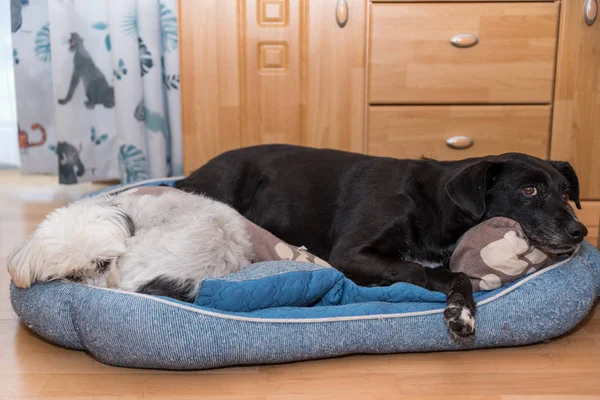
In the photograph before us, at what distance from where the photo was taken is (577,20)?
9.91 ft

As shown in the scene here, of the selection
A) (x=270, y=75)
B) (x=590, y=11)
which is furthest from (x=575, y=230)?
(x=270, y=75)

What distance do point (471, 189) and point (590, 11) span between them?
63.1 inches

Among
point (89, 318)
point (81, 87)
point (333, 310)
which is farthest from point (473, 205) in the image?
point (81, 87)

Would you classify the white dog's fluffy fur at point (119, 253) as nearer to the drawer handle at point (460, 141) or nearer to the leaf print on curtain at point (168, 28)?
the drawer handle at point (460, 141)

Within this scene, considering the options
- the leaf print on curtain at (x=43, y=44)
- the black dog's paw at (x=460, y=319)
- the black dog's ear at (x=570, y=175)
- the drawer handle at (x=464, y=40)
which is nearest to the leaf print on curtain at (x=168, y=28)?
the leaf print on curtain at (x=43, y=44)

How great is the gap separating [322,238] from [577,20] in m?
1.68

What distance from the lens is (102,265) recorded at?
1.83m

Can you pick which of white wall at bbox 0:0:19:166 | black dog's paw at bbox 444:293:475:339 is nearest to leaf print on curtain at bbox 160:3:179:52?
white wall at bbox 0:0:19:166

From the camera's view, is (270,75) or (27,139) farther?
(27,139)

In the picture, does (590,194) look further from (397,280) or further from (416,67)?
(397,280)

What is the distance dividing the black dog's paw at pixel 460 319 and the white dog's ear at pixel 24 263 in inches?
45.5

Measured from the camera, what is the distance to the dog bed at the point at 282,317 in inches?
65.2

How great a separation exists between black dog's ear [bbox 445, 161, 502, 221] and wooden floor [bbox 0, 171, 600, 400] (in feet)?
1.37

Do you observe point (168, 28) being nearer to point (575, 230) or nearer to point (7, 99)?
point (7, 99)
